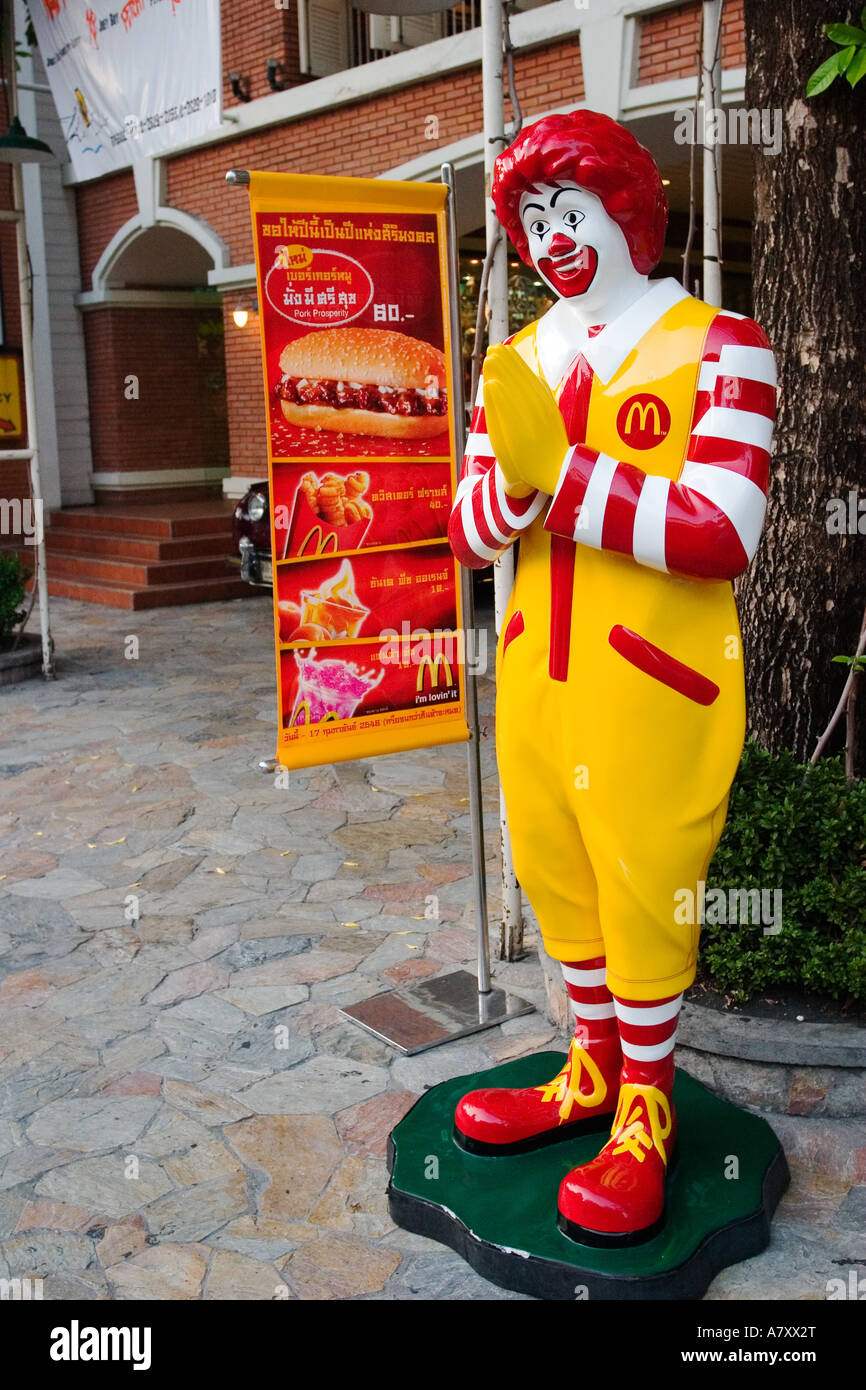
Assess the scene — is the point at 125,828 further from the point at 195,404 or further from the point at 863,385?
the point at 195,404

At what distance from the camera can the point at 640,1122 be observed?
2.50m

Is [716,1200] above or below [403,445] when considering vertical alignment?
below

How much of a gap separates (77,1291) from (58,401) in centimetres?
A: 1393

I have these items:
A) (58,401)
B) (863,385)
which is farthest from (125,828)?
(58,401)

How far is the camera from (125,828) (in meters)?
5.37

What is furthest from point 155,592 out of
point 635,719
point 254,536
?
point 635,719

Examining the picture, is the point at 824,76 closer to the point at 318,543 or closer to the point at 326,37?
the point at 318,543

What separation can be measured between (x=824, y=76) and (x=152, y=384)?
1296cm

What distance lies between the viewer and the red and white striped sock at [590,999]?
2631 millimetres

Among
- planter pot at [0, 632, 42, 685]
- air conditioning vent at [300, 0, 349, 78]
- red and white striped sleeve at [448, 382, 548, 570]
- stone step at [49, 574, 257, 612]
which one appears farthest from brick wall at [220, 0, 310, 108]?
red and white striped sleeve at [448, 382, 548, 570]

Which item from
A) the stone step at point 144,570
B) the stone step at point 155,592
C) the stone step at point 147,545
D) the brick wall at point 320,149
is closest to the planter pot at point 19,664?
the brick wall at point 320,149

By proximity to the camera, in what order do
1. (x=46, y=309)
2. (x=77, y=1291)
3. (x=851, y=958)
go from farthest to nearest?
(x=46, y=309) < (x=851, y=958) < (x=77, y=1291)

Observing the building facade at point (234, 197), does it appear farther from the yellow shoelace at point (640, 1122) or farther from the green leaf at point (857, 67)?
the yellow shoelace at point (640, 1122)

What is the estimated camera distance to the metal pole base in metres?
3.46
